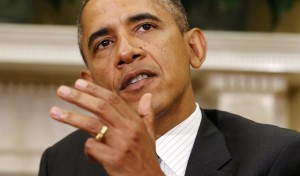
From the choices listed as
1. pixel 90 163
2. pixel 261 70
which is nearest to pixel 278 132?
pixel 90 163

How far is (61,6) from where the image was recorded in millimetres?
2705

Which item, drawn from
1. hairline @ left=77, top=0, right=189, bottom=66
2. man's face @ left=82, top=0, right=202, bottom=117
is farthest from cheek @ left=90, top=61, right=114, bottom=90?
hairline @ left=77, top=0, right=189, bottom=66

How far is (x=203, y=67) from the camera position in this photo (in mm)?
2463

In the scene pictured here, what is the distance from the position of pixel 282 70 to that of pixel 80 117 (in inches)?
57.3

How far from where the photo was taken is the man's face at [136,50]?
1528mm

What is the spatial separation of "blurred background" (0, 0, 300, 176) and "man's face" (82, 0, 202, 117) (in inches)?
31.1

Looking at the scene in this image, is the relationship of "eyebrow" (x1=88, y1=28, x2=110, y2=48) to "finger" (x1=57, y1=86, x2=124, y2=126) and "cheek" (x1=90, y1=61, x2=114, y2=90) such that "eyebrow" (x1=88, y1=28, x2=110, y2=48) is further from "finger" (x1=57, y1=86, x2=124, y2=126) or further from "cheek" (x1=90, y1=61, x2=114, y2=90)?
"finger" (x1=57, y1=86, x2=124, y2=126)

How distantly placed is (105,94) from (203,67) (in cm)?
132

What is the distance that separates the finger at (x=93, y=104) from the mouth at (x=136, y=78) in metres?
0.34

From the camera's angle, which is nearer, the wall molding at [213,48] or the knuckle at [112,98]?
the knuckle at [112,98]

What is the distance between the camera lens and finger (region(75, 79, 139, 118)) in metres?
1.17

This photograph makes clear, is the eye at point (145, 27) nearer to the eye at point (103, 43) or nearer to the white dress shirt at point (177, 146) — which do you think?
the eye at point (103, 43)

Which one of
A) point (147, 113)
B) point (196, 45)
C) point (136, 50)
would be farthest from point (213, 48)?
point (147, 113)

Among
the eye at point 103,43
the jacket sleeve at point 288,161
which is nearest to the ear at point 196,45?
the eye at point 103,43
